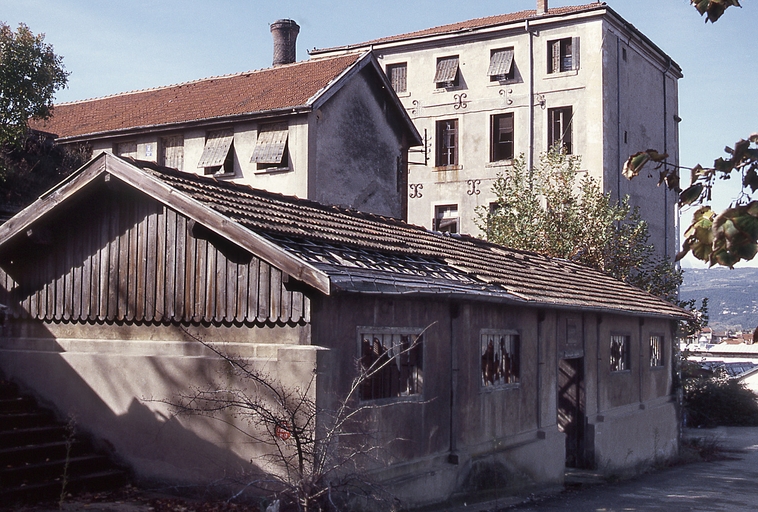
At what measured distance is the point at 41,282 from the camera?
454 inches

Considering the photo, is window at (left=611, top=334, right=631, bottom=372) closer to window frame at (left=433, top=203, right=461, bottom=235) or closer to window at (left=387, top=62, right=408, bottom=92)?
window frame at (left=433, top=203, right=461, bottom=235)

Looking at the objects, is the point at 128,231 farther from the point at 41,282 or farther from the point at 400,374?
the point at 400,374

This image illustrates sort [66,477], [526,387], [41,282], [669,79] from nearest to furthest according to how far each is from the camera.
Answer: [66,477], [41,282], [526,387], [669,79]

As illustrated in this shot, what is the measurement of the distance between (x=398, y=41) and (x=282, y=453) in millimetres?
27043

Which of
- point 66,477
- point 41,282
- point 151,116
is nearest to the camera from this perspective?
point 66,477

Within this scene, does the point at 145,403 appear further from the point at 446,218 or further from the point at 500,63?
the point at 500,63

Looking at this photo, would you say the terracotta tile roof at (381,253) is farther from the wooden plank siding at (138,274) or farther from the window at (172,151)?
the window at (172,151)

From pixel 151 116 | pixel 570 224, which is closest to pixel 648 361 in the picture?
pixel 570 224

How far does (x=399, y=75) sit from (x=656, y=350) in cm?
1731

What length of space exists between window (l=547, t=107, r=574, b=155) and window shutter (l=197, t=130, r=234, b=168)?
13.2m

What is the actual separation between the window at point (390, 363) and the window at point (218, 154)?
13.6 metres

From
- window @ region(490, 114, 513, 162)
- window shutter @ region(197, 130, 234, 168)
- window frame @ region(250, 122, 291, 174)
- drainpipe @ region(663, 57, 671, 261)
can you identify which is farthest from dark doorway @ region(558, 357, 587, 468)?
drainpipe @ region(663, 57, 671, 261)

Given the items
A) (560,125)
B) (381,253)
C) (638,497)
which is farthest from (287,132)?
(560,125)

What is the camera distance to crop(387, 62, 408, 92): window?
34156 millimetres
